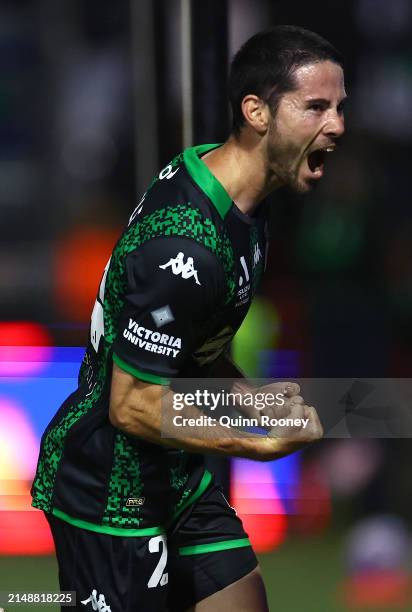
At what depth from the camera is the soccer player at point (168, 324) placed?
297 centimetres

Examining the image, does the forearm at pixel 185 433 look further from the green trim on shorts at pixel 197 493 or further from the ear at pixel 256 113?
the ear at pixel 256 113

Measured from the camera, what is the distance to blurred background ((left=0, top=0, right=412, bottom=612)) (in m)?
4.77

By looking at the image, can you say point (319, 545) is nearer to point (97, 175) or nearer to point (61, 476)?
point (97, 175)

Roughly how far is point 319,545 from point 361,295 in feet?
3.30

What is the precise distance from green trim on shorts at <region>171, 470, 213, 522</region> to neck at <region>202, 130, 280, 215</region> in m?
0.78

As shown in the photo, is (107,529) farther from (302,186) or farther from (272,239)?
(272,239)

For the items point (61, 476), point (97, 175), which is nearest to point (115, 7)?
point (97, 175)

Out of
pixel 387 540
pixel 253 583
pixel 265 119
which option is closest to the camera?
pixel 265 119

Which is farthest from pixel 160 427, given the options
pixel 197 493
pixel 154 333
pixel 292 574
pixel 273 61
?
pixel 292 574

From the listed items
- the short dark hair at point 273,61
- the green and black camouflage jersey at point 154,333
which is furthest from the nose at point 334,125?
the green and black camouflage jersey at point 154,333

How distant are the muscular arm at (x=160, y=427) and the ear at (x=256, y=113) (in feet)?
2.19

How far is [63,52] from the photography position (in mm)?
4805

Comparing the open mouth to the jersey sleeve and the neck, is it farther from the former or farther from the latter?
the jersey sleeve

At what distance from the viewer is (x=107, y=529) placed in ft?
10.6
